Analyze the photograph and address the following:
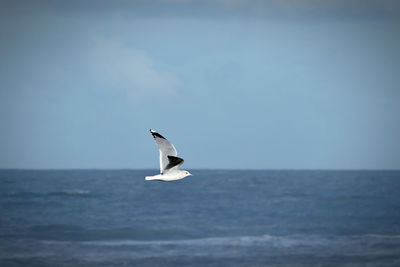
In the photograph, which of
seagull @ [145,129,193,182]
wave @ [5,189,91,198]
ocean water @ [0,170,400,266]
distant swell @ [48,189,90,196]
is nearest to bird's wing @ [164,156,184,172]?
seagull @ [145,129,193,182]

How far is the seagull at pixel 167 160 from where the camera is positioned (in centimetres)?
1656

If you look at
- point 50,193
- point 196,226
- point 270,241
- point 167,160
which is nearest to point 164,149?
point 167,160

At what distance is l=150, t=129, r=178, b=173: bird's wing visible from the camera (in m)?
16.5

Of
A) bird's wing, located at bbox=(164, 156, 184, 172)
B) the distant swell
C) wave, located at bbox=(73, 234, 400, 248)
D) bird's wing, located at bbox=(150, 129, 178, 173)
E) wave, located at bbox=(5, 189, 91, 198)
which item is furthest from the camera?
the distant swell

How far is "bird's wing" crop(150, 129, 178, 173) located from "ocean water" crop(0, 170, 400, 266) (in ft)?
53.4

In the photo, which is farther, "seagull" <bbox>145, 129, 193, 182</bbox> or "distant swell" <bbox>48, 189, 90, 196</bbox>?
"distant swell" <bbox>48, 189, 90, 196</bbox>

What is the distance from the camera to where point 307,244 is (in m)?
39.3

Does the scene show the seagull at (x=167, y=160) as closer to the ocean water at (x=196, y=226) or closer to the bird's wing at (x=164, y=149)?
the bird's wing at (x=164, y=149)

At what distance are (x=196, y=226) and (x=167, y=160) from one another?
1267 inches

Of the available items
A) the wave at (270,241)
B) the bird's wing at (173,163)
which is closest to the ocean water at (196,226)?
the wave at (270,241)

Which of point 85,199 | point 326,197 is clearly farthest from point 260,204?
point 85,199

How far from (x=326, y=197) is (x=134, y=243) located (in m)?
40.2

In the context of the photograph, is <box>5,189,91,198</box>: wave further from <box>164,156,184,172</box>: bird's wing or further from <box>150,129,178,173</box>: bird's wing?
<box>150,129,178,173</box>: bird's wing

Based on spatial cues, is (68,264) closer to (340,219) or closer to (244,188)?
(340,219)
